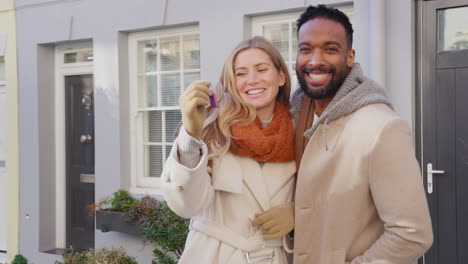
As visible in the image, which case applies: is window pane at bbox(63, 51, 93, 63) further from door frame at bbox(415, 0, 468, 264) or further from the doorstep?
door frame at bbox(415, 0, 468, 264)

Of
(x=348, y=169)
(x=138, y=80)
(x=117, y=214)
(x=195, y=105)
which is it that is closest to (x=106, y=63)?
(x=138, y=80)

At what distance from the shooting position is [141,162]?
22.0ft

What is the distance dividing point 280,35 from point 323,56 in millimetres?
3548

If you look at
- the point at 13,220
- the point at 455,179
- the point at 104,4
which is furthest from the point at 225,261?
the point at 13,220

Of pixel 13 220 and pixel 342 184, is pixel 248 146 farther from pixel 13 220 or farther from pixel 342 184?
pixel 13 220

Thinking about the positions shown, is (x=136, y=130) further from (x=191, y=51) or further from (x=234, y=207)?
(x=234, y=207)

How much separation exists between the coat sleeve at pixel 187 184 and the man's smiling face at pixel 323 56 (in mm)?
510

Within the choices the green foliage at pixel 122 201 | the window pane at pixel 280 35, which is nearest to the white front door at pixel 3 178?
the green foliage at pixel 122 201

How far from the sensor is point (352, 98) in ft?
6.85

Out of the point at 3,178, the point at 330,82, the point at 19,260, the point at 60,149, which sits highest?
the point at 330,82

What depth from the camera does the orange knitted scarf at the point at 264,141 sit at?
87.6 inches

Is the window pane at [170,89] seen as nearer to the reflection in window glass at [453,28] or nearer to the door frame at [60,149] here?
the door frame at [60,149]

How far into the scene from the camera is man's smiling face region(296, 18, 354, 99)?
83.9 inches

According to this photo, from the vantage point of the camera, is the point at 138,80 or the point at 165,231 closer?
the point at 165,231
